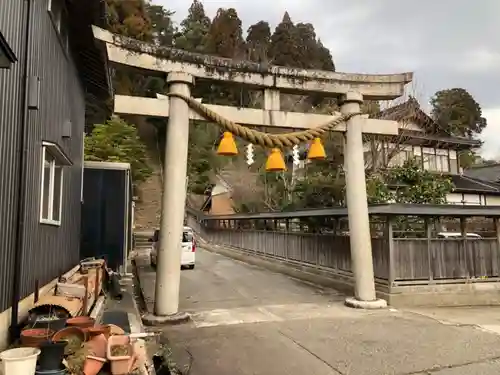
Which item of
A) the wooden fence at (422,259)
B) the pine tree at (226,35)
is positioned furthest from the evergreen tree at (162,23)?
the wooden fence at (422,259)

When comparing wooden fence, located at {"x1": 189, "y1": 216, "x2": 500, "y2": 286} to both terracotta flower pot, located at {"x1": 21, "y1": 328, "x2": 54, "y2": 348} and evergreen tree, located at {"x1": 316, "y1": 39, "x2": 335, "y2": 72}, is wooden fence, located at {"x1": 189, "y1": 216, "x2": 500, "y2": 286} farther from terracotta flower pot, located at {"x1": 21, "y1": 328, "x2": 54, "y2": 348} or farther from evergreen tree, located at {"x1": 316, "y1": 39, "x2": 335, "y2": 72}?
evergreen tree, located at {"x1": 316, "y1": 39, "x2": 335, "y2": 72}

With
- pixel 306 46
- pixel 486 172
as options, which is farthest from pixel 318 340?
pixel 306 46

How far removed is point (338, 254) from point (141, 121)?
41.2 m

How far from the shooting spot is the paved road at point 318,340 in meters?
5.48

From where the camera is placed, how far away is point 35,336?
4.14 meters

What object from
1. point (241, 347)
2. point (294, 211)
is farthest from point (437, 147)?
point (241, 347)

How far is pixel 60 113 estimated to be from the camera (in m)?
7.67

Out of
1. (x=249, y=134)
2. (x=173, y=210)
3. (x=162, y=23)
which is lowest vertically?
(x=173, y=210)

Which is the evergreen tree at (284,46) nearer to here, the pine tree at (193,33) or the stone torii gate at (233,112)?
the pine tree at (193,33)

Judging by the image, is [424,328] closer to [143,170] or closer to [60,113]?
[60,113]

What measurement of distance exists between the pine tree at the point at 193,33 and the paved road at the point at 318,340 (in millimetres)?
40980

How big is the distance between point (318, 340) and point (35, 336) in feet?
14.1

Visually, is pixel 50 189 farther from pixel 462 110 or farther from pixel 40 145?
pixel 462 110

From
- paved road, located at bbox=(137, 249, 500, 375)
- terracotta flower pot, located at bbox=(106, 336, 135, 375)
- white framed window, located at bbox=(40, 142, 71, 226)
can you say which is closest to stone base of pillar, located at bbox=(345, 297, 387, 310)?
paved road, located at bbox=(137, 249, 500, 375)
